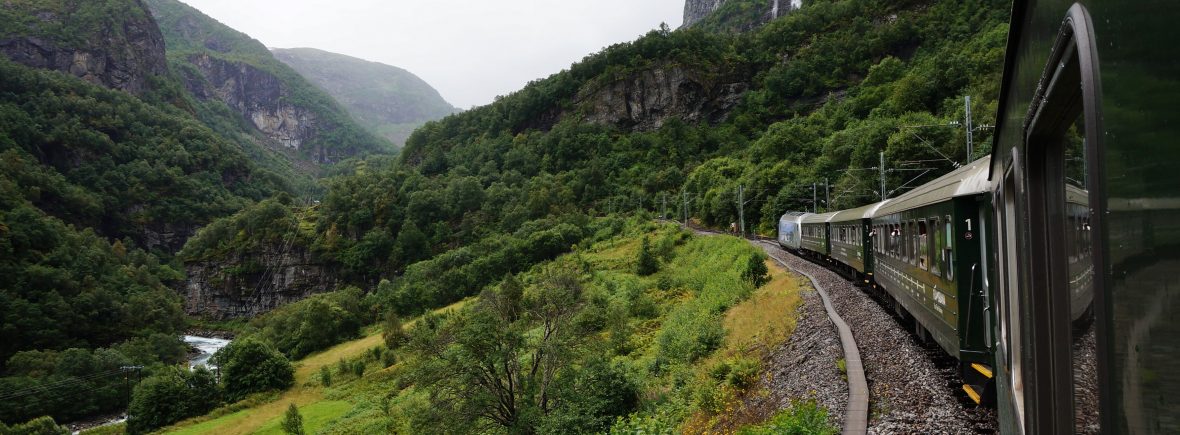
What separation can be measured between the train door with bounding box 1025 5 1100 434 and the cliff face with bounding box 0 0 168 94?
696ft

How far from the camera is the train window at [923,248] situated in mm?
9586

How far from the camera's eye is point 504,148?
448ft

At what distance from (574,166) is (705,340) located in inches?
3978

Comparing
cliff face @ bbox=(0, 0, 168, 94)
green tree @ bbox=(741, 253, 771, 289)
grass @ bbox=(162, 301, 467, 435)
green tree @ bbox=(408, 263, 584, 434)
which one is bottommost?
grass @ bbox=(162, 301, 467, 435)

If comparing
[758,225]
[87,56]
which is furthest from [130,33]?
[758,225]

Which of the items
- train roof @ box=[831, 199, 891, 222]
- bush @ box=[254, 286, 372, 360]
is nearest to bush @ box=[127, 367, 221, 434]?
bush @ box=[254, 286, 372, 360]

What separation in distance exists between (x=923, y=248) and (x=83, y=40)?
21254 cm

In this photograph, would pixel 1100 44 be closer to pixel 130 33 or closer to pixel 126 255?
pixel 126 255

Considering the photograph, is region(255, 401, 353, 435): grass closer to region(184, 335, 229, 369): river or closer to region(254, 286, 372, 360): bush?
region(254, 286, 372, 360): bush

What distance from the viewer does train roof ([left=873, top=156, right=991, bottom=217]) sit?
682 centimetres

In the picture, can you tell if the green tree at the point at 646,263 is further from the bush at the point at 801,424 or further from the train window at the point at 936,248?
the bush at the point at 801,424

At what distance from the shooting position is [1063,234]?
2.19m

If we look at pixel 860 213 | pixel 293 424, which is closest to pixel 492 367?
pixel 860 213

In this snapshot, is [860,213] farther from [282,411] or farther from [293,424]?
[282,411]
